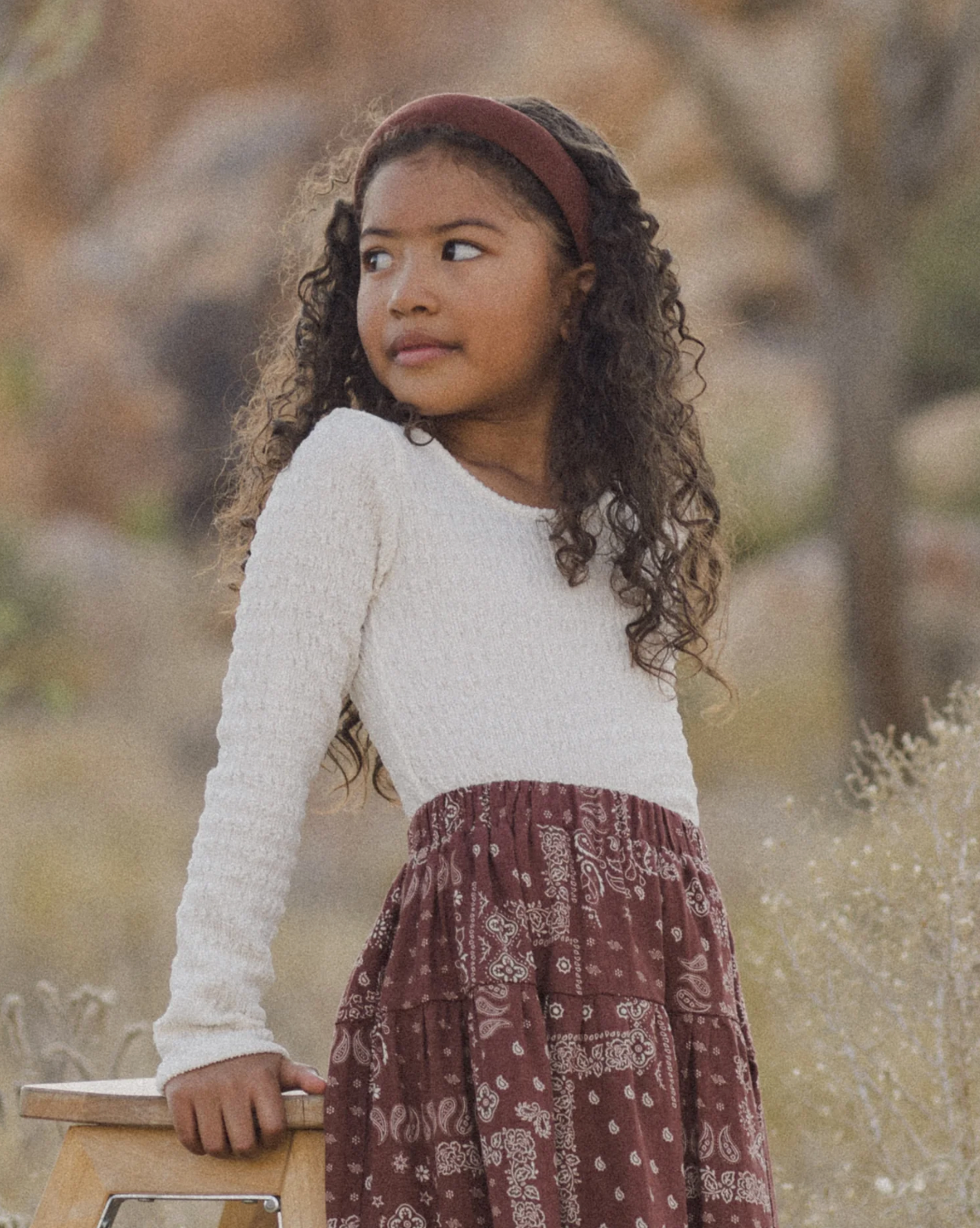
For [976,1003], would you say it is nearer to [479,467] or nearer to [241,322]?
[479,467]

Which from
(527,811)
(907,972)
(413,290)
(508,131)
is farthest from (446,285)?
(907,972)

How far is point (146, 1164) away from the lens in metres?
1.35

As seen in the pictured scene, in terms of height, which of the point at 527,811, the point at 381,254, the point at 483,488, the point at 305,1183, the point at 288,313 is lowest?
the point at 305,1183

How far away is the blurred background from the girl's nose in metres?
1.57

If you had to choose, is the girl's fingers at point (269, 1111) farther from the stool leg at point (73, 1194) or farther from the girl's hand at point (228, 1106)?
the stool leg at point (73, 1194)

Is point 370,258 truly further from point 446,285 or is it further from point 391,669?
point 391,669

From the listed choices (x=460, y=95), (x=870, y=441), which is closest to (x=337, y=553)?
(x=460, y=95)

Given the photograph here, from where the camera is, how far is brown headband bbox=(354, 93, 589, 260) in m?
1.60

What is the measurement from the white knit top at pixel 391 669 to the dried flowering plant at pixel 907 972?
931 millimetres

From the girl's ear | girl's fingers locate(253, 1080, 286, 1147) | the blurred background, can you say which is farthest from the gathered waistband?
the blurred background

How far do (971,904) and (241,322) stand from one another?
7628 millimetres

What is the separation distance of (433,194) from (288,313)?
7441mm

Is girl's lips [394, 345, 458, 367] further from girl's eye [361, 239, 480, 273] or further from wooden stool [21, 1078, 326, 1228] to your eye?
wooden stool [21, 1078, 326, 1228]

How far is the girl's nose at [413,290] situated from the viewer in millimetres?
1552
